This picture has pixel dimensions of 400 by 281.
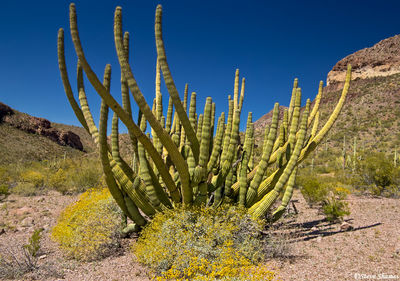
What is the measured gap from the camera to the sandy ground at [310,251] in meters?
4.92

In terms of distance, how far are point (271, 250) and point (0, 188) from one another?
13.4 metres

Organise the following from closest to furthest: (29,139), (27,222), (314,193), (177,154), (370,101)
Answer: (177,154)
(27,222)
(314,193)
(29,139)
(370,101)

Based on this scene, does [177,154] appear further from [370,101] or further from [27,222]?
[370,101]

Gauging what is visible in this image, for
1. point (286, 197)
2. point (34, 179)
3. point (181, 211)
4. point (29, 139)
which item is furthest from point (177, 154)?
point (29, 139)

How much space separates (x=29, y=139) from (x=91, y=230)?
42.1 m

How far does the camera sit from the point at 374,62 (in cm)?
6078

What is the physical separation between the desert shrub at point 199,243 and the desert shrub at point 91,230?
105 cm

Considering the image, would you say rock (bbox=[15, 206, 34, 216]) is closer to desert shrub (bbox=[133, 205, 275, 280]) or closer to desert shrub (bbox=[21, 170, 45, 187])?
desert shrub (bbox=[21, 170, 45, 187])

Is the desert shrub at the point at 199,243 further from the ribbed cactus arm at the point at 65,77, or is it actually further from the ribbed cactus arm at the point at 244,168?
the ribbed cactus arm at the point at 65,77

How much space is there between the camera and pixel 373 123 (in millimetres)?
37156

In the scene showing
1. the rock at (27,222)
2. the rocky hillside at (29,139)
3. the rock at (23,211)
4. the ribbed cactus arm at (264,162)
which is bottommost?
the rock at (27,222)

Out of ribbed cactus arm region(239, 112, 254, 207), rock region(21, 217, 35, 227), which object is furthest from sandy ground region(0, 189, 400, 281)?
ribbed cactus arm region(239, 112, 254, 207)

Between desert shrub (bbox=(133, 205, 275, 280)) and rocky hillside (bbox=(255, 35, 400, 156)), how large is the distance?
28055 millimetres

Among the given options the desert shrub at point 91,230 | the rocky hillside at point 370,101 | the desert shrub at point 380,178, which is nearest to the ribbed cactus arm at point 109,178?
the desert shrub at point 91,230
